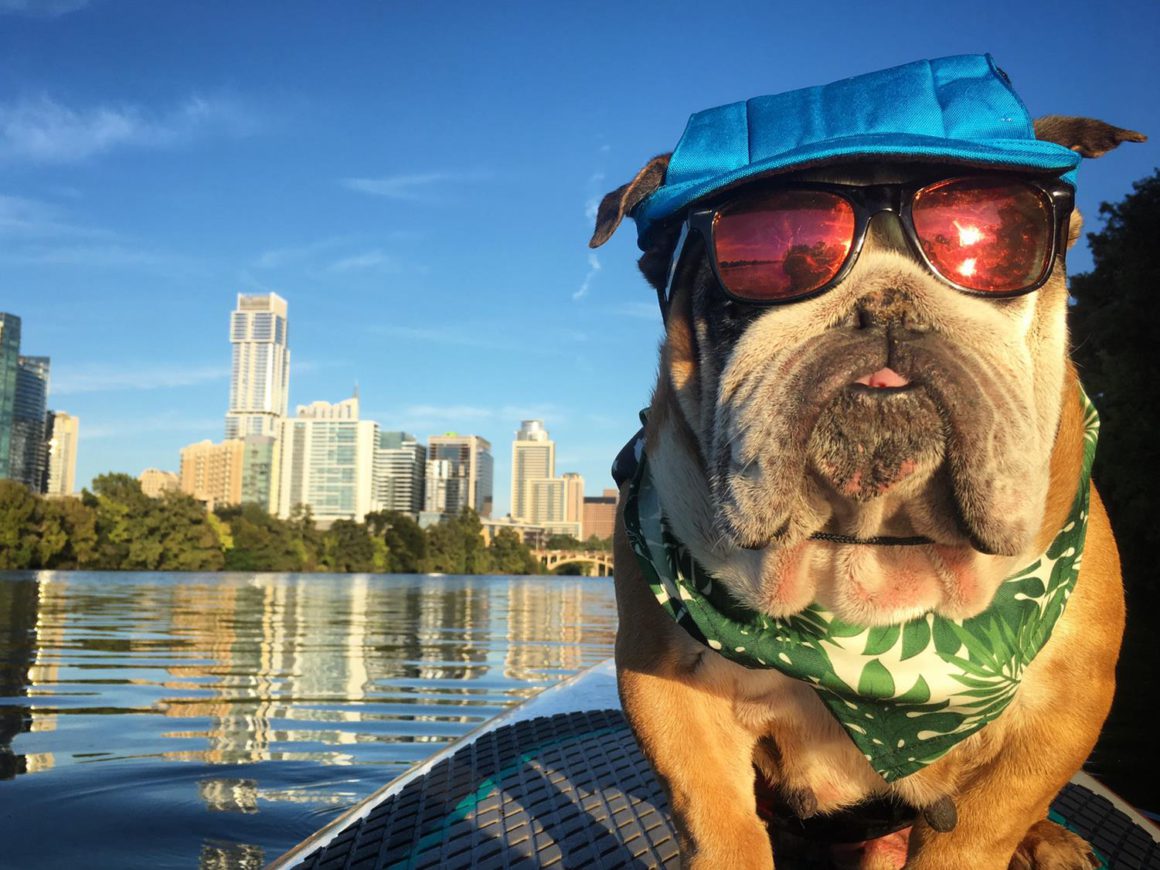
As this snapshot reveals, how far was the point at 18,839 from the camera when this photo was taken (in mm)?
3521

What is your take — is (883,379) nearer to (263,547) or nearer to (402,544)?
(263,547)

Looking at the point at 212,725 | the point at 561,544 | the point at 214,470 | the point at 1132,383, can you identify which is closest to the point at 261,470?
the point at 214,470

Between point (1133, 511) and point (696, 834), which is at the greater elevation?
point (1133, 511)

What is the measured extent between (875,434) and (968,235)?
1.58ft

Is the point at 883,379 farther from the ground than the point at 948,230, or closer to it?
closer to it

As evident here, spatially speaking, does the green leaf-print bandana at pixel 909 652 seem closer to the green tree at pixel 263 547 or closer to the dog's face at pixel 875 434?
the dog's face at pixel 875 434

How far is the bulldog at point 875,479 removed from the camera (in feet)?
5.52

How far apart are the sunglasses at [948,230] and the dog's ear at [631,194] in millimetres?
453

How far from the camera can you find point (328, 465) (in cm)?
17325

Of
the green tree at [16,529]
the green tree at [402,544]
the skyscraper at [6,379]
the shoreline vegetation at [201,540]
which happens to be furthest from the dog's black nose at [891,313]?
the skyscraper at [6,379]

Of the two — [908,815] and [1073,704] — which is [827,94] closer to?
[1073,704]

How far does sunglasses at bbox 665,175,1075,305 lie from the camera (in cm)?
182

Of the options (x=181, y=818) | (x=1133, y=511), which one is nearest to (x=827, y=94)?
(x=181, y=818)

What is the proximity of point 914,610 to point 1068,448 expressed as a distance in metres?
0.50
